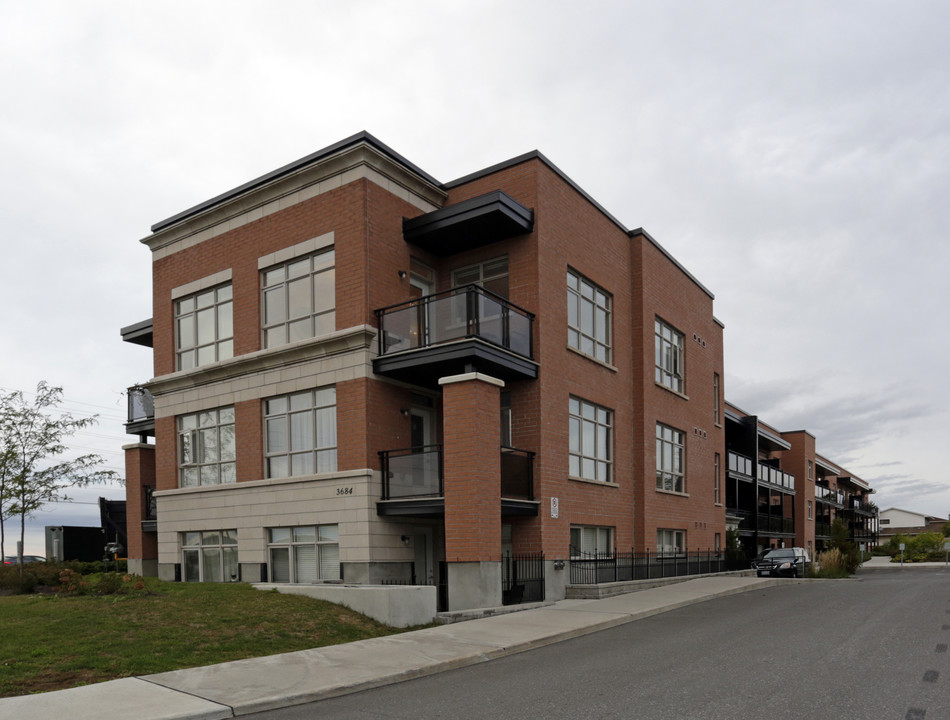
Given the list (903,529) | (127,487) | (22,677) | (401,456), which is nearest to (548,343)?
(401,456)

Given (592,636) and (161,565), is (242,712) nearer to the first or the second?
(592,636)

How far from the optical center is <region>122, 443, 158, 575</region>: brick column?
27016mm

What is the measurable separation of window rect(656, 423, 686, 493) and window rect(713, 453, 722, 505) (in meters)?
4.47

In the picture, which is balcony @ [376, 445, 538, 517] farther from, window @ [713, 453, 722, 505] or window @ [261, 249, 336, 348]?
window @ [713, 453, 722, 505]

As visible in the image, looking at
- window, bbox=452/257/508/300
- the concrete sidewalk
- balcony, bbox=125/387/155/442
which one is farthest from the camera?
balcony, bbox=125/387/155/442

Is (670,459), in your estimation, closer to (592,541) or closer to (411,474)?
(592,541)

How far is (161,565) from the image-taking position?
24.7 meters

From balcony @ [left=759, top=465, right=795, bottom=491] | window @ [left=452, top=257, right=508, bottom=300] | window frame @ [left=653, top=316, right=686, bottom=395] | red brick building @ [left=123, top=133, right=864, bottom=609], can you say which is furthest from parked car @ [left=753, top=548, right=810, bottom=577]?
window @ [left=452, top=257, right=508, bottom=300]

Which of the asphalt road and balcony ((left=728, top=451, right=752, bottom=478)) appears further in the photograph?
balcony ((left=728, top=451, right=752, bottom=478))

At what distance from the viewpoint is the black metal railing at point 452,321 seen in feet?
62.7

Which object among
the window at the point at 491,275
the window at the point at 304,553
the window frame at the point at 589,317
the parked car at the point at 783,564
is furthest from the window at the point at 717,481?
the window at the point at 304,553

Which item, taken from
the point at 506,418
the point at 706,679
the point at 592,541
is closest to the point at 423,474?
the point at 506,418

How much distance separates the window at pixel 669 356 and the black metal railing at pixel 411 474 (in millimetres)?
11359

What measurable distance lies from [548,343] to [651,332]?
722cm
